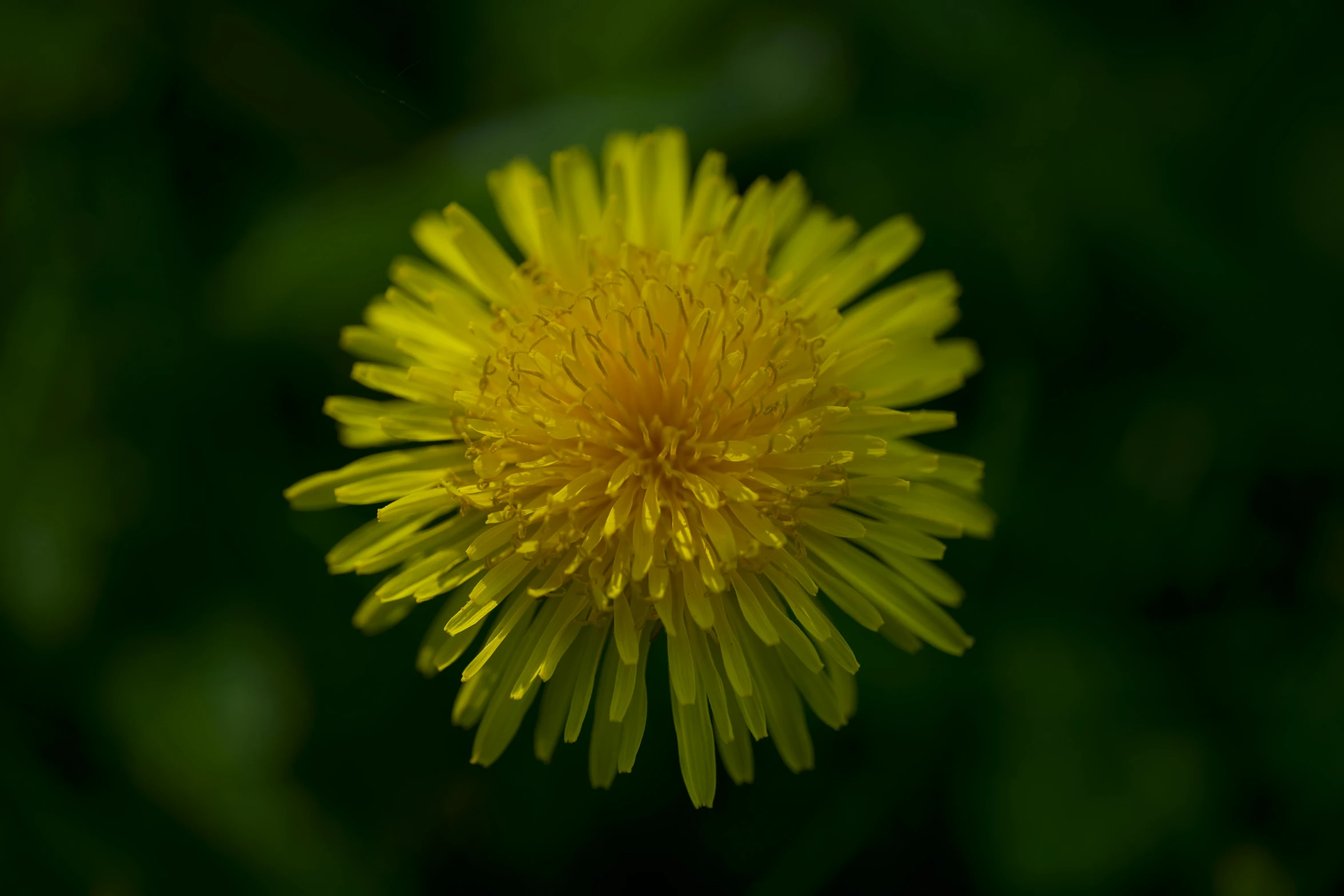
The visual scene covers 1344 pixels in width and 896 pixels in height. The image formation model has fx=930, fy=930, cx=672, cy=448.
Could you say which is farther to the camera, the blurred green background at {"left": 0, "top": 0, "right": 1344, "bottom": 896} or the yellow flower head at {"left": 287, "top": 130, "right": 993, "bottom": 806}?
the blurred green background at {"left": 0, "top": 0, "right": 1344, "bottom": 896}

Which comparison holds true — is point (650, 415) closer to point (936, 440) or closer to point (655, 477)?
point (655, 477)

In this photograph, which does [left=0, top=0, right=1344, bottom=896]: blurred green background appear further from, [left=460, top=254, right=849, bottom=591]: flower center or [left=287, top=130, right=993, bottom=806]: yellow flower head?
[left=460, top=254, right=849, bottom=591]: flower center

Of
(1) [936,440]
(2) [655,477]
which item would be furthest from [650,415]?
(1) [936,440]

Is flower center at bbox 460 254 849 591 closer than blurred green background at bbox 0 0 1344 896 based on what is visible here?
Yes

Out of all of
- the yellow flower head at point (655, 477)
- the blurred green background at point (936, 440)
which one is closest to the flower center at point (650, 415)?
the yellow flower head at point (655, 477)

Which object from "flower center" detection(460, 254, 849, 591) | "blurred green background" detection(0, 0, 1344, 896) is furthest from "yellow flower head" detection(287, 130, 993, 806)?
"blurred green background" detection(0, 0, 1344, 896)

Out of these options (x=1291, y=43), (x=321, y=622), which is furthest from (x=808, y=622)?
(x=1291, y=43)

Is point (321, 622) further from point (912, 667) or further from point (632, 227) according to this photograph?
point (912, 667)
